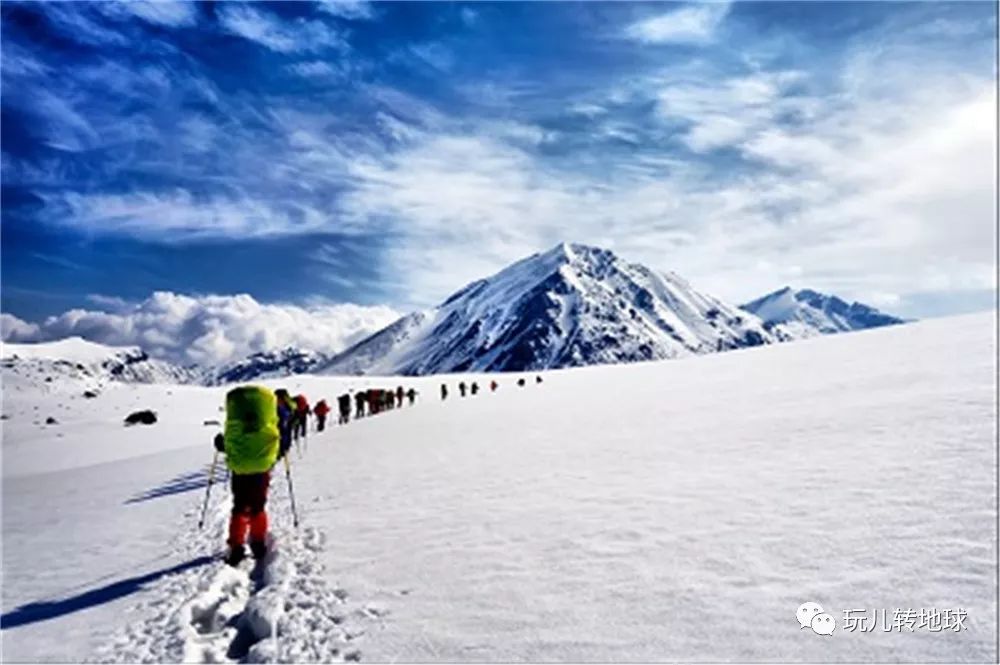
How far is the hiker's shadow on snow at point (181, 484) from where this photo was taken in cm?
1927

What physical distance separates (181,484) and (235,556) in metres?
12.2

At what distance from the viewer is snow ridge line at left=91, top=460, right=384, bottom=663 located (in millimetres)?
7145

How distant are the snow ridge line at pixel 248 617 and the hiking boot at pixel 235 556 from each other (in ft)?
0.39

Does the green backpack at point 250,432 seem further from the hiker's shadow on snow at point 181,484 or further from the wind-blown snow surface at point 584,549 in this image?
the hiker's shadow on snow at point 181,484

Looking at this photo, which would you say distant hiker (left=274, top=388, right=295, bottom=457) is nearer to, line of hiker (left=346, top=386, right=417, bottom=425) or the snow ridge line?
the snow ridge line

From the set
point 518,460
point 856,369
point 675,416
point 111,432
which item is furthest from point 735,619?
point 111,432

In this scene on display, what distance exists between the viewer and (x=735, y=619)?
6.48 metres

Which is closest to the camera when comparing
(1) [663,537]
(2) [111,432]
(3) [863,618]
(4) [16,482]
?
(3) [863,618]

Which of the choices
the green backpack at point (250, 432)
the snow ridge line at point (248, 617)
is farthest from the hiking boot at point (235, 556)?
the green backpack at point (250, 432)

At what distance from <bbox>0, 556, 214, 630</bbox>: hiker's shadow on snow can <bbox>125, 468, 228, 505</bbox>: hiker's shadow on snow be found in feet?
30.3

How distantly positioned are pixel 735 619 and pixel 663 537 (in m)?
2.64

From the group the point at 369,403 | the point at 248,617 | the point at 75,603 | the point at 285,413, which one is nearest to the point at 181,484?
the point at 285,413

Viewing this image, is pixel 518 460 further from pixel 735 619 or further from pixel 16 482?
pixel 16 482

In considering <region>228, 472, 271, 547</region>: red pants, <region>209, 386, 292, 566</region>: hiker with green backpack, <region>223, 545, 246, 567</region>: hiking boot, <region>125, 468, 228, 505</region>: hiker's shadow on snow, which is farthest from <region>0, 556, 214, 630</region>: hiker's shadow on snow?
<region>125, 468, 228, 505</region>: hiker's shadow on snow
